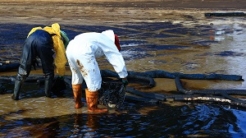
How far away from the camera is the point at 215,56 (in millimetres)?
12656

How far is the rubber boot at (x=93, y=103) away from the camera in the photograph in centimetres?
684

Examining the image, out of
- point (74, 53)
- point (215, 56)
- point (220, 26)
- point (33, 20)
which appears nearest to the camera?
point (74, 53)

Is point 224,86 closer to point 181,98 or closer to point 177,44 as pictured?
point 181,98

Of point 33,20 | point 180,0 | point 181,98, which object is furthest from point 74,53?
point 180,0

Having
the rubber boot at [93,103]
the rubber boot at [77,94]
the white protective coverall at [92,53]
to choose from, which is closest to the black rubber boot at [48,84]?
the rubber boot at [77,94]

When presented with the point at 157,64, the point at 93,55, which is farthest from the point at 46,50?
the point at 157,64

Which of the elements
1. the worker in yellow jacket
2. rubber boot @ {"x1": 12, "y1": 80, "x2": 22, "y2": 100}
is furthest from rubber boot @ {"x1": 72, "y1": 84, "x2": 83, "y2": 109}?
rubber boot @ {"x1": 12, "y1": 80, "x2": 22, "y2": 100}

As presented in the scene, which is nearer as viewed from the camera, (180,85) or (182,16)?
(180,85)

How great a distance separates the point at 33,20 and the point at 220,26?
31.6ft

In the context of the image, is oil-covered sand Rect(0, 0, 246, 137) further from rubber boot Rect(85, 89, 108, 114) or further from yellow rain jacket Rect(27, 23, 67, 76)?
yellow rain jacket Rect(27, 23, 67, 76)

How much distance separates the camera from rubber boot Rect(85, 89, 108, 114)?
6.84m

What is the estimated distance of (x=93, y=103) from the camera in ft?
22.9

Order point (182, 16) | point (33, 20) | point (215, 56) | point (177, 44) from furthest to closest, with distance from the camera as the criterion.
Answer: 1. point (182, 16)
2. point (33, 20)
3. point (177, 44)
4. point (215, 56)

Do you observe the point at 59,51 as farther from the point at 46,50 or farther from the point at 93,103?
the point at 93,103
